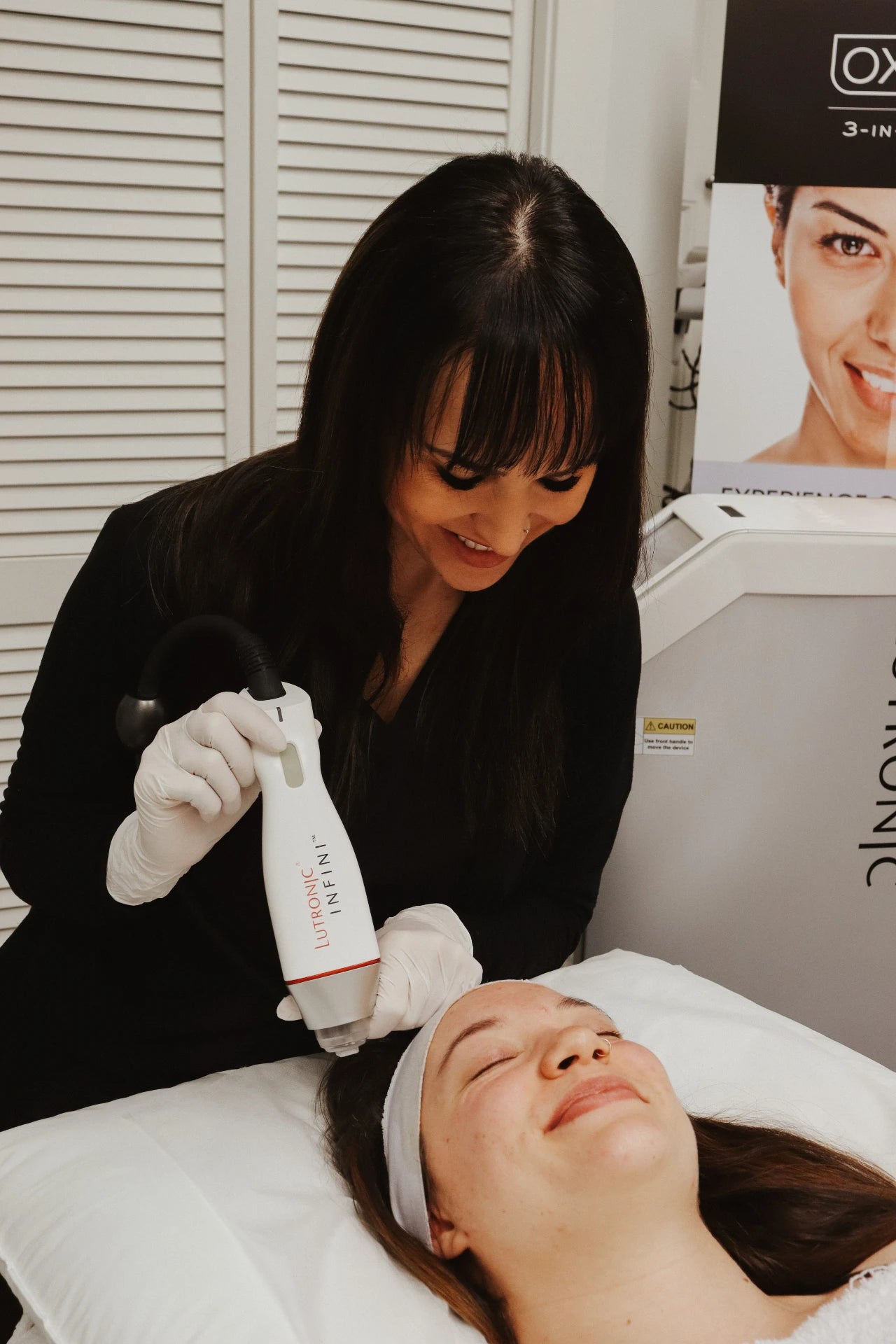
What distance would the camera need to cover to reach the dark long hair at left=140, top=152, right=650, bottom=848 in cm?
92

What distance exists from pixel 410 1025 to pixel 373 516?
0.50m

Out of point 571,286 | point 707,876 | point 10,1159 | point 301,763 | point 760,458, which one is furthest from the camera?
point 760,458

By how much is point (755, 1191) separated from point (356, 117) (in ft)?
5.66

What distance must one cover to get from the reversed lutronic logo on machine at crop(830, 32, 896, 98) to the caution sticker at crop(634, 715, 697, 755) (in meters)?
1.05

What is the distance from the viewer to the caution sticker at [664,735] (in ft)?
5.49

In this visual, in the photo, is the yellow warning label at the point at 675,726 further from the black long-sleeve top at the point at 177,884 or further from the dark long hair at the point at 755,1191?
the dark long hair at the point at 755,1191

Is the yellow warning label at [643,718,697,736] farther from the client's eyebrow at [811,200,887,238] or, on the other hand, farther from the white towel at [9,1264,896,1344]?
the client's eyebrow at [811,200,887,238]

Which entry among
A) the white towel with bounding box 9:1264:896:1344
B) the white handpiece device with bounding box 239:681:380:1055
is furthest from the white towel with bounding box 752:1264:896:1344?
the white handpiece device with bounding box 239:681:380:1055

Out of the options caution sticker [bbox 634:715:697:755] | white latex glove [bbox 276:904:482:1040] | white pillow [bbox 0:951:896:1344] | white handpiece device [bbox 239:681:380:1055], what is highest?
white handpiece device [bbox 239:681:380:1055]

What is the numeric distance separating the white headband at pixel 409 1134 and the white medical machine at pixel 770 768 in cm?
53

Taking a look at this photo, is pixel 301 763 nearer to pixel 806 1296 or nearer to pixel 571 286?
pixel 571 286

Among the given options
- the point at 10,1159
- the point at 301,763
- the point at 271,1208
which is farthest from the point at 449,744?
the point at 10,1159

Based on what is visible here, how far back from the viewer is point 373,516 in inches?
42.4

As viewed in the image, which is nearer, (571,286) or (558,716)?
(571,286)
